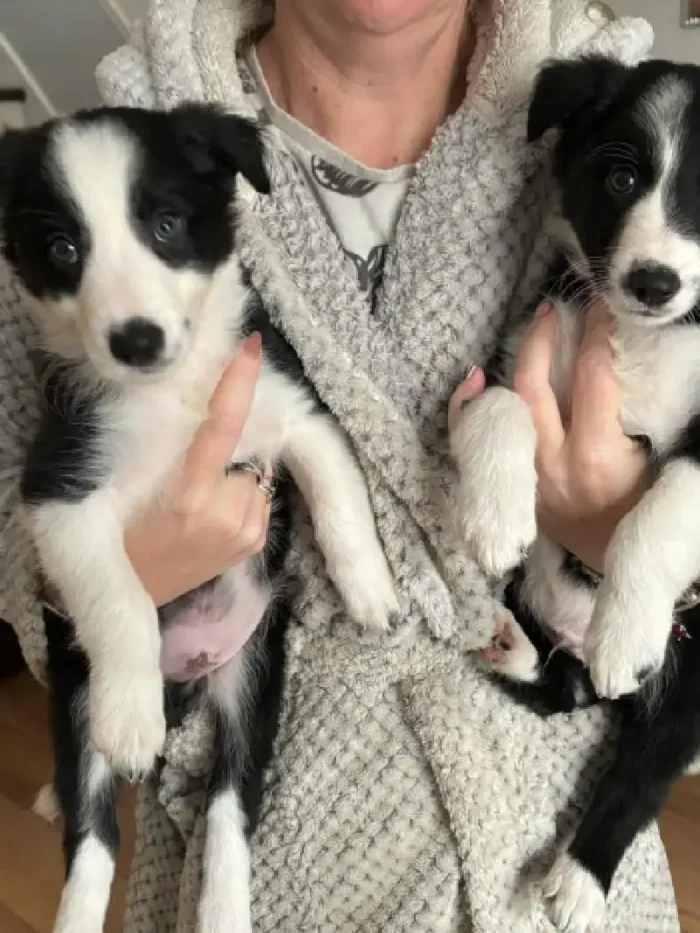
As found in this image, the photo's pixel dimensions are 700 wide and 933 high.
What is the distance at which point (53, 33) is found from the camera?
363 cm

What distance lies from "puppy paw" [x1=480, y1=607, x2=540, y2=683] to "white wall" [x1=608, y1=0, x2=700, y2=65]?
2.25 m

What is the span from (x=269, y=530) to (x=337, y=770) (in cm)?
45

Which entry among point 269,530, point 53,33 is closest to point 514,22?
point 269,530

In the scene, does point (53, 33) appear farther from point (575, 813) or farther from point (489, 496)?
point (575, 813)

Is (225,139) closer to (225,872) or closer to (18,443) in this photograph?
(18,443)

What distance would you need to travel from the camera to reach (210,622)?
169 cm

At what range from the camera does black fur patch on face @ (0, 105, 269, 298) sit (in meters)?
1.37

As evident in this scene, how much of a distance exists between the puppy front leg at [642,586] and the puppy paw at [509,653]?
16 centimetres

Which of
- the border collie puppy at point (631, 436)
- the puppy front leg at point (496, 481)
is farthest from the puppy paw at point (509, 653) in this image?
the puppy front leg at point (496, 481)

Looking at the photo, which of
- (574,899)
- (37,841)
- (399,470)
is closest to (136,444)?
(399,470)

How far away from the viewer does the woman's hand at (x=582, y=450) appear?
1422 mm

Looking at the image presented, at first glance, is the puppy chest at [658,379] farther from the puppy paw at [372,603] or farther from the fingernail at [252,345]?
the fingernail at [252,345]

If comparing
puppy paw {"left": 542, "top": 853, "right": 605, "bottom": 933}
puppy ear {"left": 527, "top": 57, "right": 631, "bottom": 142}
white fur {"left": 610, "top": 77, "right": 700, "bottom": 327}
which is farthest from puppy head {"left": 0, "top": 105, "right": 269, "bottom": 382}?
puppy paw {"left": 542, "top": 853, "right": 605, "bottom": 933}

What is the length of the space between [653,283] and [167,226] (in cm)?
67
